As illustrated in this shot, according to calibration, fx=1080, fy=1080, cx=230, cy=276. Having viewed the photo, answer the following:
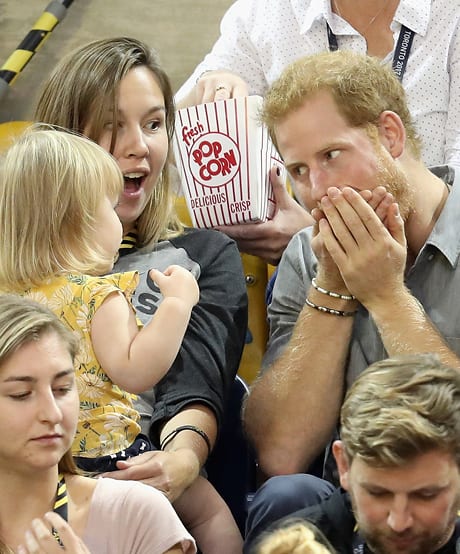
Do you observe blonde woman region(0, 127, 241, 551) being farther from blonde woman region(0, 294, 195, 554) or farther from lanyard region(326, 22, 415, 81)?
lanyard region(326, 22, 415, 81)

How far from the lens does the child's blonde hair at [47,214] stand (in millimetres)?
1815

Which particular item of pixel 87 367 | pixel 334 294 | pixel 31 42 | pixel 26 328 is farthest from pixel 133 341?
pixel 31 42

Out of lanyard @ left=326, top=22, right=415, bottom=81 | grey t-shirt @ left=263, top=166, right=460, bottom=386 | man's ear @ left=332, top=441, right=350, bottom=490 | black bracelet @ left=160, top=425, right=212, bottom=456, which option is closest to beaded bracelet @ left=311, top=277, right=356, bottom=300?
grey t-shirt @ left=263, top=166, right=460, bottom=386

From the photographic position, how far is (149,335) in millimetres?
1770

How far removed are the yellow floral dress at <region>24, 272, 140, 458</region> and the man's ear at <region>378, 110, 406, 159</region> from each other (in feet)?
1.87

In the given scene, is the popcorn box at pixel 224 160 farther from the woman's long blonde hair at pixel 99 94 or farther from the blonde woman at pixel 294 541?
the blonde woman at pixel 294 541

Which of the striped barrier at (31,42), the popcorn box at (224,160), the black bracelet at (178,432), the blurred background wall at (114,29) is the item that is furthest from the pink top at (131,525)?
the blurred background wall at (114,29)

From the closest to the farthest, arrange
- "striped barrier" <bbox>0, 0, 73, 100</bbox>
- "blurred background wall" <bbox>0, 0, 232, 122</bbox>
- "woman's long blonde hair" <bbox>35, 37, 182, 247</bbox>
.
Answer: "woman's long blonde hair" <bbox>35, 37, 182, 247</bbox>, "striped barrier" <bbox>0, 0, 73, 100</bbox>, "blurred background wall" <bbox>0, 0, 232, 122</bbox>

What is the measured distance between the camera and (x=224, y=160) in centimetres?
227

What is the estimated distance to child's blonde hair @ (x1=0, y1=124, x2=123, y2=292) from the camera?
5.96ft

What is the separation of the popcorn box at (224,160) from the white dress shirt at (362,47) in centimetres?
46

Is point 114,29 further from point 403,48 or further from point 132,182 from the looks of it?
point 132,182

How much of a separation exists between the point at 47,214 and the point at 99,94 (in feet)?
1.51

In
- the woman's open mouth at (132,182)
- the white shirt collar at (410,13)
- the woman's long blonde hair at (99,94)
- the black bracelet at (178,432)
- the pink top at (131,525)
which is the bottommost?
the black bracelet at (178,432)
